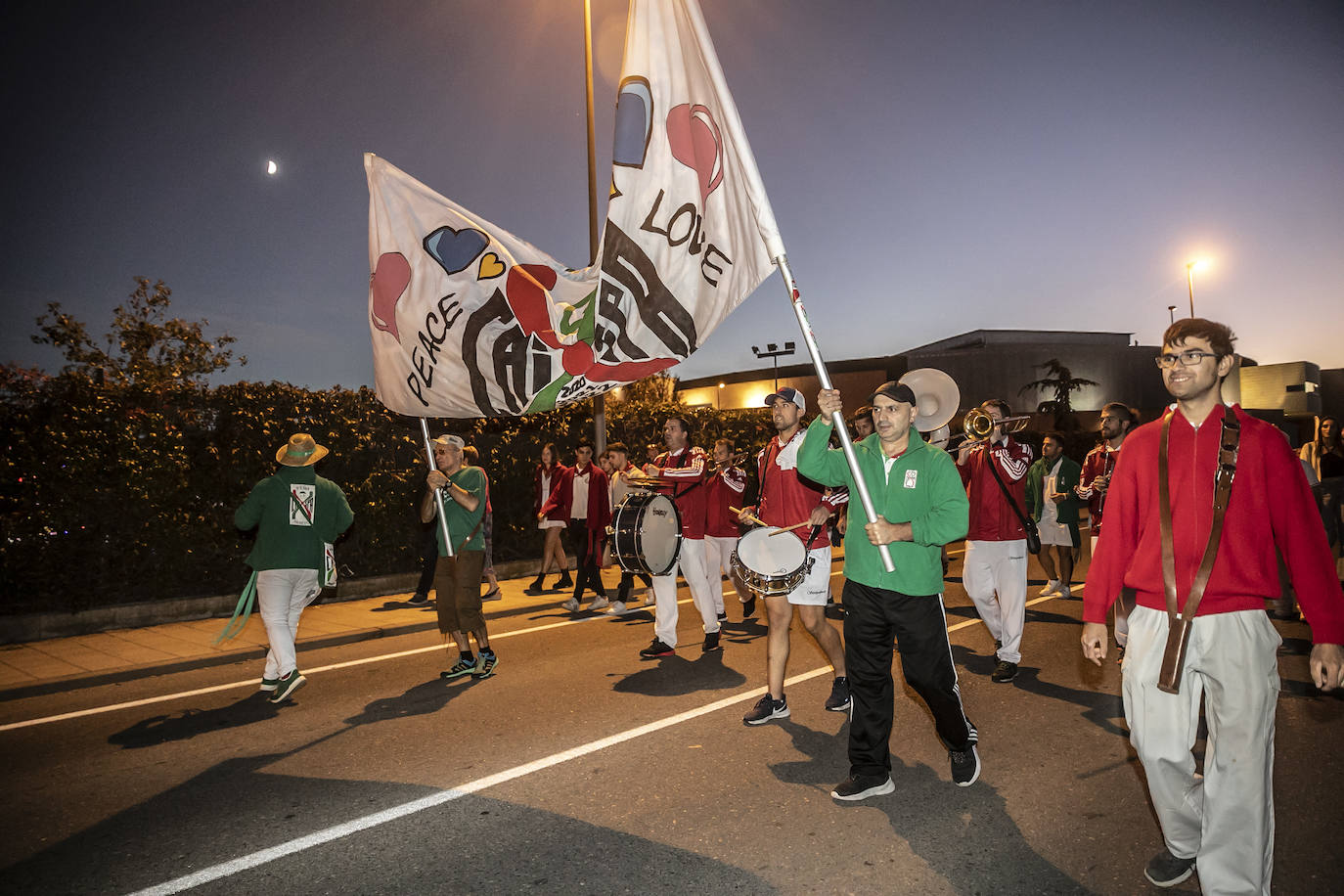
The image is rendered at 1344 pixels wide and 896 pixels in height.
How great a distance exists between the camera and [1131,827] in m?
3.73

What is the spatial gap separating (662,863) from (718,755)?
54.6 inches

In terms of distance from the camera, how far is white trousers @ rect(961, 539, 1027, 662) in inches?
257

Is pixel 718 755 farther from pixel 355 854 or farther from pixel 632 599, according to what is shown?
pixel 632 599

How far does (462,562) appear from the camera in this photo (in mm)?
6828

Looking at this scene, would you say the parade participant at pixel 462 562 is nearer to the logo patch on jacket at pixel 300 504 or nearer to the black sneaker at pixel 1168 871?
the logo patch on jacket at pixel 300 504

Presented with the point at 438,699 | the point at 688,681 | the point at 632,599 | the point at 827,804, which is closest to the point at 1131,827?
the point at 827,804

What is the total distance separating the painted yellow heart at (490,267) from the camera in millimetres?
5512

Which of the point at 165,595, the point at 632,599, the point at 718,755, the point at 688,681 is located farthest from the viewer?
the point at 632,599

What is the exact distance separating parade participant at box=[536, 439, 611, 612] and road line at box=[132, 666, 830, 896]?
16.1ft

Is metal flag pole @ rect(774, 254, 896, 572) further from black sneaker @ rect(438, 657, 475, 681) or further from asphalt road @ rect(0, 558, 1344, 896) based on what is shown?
black sneaker @ rect(438, 657, 475, 681)

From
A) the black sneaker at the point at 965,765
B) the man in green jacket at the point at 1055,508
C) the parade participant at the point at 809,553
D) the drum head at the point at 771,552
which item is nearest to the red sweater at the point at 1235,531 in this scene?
the black sneaker at the point at 965,765

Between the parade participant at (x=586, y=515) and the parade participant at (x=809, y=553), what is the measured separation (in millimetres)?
4623

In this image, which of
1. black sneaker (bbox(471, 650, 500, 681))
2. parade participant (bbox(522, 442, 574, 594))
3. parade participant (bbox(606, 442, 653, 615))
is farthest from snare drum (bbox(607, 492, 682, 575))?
parade participant (bbox(522, 442, 574, 594))

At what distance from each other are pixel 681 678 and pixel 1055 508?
6587 millimetres
